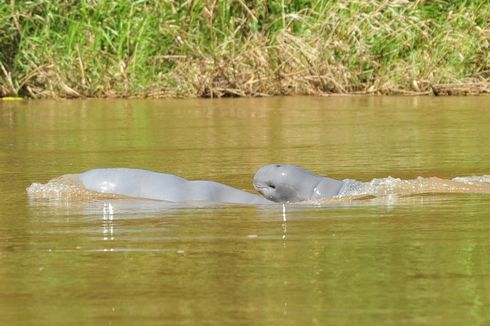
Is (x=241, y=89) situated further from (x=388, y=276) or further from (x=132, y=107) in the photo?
(x=388, y=276)

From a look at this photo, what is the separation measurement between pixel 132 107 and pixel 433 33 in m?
3.11

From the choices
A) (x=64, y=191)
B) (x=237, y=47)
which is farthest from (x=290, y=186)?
(x=237, y=47)

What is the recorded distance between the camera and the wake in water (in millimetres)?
5965

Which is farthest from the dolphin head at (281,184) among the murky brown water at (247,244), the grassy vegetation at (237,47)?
the grassy vegetation at (237,47)

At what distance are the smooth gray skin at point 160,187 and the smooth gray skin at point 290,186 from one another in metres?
0.06

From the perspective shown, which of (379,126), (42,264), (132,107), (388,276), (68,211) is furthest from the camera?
(132,107)

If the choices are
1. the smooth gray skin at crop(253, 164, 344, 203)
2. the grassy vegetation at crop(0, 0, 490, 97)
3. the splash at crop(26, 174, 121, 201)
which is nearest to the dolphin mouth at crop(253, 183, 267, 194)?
the smooth gray skin at crop(253, 164, 344, 203)

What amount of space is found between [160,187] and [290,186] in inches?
22.2

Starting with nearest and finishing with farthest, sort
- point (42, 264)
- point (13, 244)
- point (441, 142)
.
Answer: point (42, 264), point (13, 244), point (441, 142)

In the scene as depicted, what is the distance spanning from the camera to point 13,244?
15.6 ft

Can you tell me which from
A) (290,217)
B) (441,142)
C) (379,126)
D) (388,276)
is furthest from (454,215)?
(379,126)

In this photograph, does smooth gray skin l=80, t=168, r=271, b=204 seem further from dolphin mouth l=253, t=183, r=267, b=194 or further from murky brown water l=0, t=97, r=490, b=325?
murky brown water l=0, t=97, r=490, b=325

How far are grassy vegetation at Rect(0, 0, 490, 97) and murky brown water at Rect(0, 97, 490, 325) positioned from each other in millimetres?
4205

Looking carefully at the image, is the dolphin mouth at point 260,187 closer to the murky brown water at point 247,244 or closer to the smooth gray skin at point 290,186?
the smooth gray skin at point 290,186
